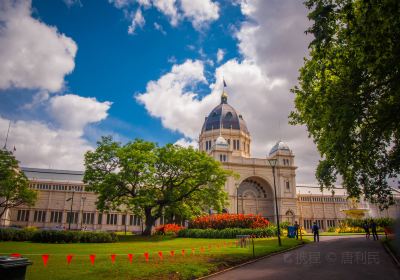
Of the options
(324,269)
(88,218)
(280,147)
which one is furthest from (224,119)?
(324,269)

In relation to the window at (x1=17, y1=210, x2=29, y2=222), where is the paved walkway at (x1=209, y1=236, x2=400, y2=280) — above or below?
below

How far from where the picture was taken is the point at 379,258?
15.9 metres

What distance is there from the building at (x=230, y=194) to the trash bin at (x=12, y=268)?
5921 cm

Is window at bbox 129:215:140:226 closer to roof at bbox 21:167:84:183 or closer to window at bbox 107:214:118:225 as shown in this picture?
window at bbox 107:214:118:225

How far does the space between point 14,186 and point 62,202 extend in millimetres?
25378

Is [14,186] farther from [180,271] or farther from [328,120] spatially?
[328,120]

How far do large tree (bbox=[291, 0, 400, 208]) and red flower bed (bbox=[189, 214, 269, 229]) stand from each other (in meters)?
14.3

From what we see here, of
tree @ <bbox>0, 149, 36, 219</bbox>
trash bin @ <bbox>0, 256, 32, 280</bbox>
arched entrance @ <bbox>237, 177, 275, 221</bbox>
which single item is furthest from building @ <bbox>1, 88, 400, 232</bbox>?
trash bin @ <bbox>0, 256, 32, 280</bbox>

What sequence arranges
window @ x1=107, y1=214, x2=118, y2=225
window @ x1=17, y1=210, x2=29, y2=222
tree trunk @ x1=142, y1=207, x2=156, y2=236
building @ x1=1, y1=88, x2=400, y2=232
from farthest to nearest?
window @ x1=107, y1=214, x2=118, y2=225, window @ x1=17, y1=210, x2=29, y2=222, building @ x1=1, y1=88, x2=400, y2=232, tree trunk @ x1=142, y1=207, x2=156, y2=236

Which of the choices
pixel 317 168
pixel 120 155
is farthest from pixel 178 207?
pixel 317 168

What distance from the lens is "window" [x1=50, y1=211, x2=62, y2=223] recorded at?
73812 millimetres

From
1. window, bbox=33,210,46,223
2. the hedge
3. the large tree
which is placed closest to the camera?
the large tree

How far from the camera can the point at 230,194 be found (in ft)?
216

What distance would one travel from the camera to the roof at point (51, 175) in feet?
264
